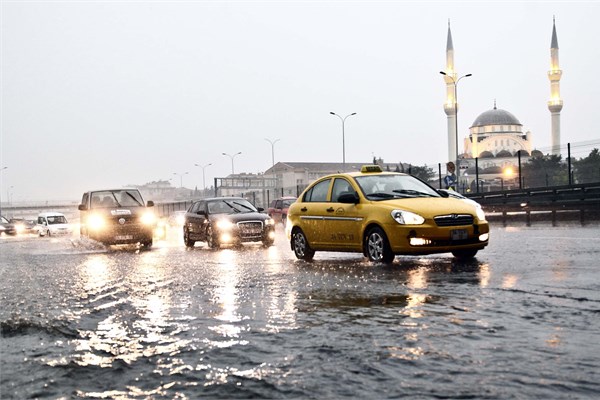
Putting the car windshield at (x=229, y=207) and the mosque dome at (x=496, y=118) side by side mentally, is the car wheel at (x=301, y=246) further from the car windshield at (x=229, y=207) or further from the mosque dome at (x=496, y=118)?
the mosque dome at (x=496, y=118)

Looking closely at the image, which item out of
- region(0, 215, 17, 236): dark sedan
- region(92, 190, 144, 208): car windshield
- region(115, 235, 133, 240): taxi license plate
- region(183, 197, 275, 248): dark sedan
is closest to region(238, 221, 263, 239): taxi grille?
region(183, 197, 275, 248): dark sedan

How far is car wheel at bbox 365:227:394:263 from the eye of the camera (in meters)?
12.9

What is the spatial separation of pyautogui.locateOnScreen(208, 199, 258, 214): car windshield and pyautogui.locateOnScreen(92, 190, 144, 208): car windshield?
267 centimetres

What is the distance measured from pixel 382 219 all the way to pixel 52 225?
34721 mm

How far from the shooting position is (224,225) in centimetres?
2173

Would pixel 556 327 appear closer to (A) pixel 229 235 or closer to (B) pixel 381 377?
(B) pixel 381 377

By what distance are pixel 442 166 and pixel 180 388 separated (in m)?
38.7

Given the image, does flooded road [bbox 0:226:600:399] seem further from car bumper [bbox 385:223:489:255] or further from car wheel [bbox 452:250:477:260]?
car wheel [bbox 452:250:477:260]

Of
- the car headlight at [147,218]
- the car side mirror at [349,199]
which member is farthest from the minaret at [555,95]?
the car side mirror at [349,199]

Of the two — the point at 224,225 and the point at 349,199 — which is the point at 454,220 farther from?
the point at 224,225

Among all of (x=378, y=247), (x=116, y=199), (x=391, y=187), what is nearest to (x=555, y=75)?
(x=116, y=199)

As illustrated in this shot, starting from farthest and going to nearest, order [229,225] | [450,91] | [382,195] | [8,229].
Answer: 1. [450,91]
2. [8,229]
3. [229,225]
4. [382,195]

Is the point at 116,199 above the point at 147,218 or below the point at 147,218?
above

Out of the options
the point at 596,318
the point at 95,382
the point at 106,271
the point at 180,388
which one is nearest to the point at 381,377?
the point at 180,388
